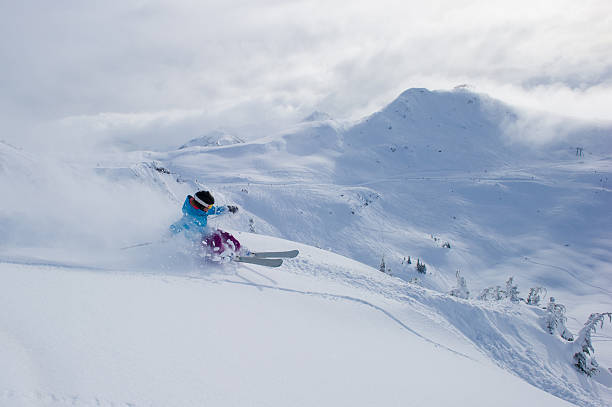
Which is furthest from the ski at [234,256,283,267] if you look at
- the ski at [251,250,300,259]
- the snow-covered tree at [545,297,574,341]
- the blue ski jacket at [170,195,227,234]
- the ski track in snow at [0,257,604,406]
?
the snow-covered tree at [545,297,574,341]

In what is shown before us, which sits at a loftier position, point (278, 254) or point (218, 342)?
point (278, 254)

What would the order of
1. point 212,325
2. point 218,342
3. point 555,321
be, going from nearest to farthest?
1. point 218,342
2. point 212,325
3. point 555,321

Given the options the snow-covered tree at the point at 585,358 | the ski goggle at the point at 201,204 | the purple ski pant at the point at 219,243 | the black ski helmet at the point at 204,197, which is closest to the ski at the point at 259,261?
the purple ski pant at the point at 219,243

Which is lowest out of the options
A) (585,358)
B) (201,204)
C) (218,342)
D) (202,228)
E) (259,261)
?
(218,342)

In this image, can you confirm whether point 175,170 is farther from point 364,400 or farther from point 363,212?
point 364,400

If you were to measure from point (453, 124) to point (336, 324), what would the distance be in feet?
480

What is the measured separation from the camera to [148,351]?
4.18 meters

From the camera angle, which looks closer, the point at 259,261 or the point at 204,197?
the point at 204,197

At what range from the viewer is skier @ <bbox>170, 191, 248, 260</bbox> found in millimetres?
8188

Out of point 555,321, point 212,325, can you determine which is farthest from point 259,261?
point 555,321

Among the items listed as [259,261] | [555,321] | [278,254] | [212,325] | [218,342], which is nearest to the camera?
[218,342]

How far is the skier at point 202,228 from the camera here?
322 inches

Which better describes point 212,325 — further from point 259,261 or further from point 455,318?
point 455,318

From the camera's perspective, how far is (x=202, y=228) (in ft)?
27.9
